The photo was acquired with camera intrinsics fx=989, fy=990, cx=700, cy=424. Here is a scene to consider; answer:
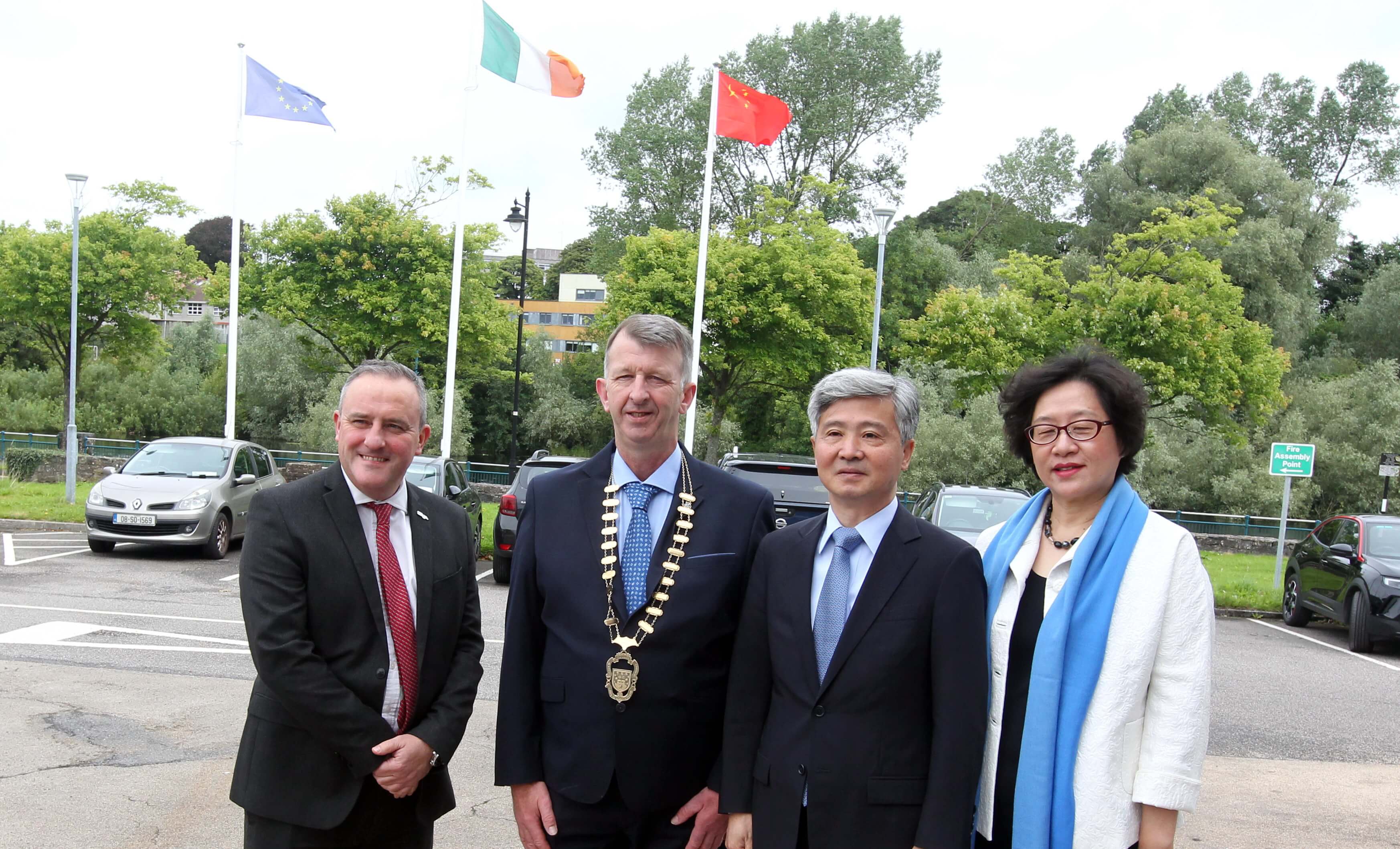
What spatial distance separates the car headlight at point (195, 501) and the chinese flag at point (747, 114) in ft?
35.9

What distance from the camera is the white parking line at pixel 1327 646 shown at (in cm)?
1117

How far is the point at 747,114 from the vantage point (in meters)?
18.8

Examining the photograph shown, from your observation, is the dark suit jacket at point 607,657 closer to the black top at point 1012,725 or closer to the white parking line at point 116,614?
the black top at point 1012,725

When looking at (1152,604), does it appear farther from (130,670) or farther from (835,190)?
(835,190)

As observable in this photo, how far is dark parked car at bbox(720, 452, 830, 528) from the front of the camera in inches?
388

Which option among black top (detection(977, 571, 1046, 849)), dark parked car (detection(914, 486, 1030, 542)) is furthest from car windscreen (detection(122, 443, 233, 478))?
black top (detection(977, 571, 1046, 849))

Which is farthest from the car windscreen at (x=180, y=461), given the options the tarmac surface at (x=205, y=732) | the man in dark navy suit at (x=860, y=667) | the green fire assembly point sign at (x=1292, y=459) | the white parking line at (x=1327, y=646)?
the green fire assembly point sign at (x=1292, y=459)

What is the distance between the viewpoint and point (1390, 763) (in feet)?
23.2

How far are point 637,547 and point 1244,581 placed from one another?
18.0 metres

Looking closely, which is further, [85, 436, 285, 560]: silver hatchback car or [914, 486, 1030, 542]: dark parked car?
[85, 436, 285, 560]: silver hatchback car

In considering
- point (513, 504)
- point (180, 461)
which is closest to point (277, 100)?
point (180, 461)

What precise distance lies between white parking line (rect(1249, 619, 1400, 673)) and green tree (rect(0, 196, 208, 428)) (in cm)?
2944

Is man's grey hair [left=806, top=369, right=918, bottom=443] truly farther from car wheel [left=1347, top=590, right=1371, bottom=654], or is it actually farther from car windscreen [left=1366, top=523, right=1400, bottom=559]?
car windscreen [left=1366, top=523, right=1400, bottom=559]

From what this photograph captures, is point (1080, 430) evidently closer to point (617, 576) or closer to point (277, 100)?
point (617, 576)
